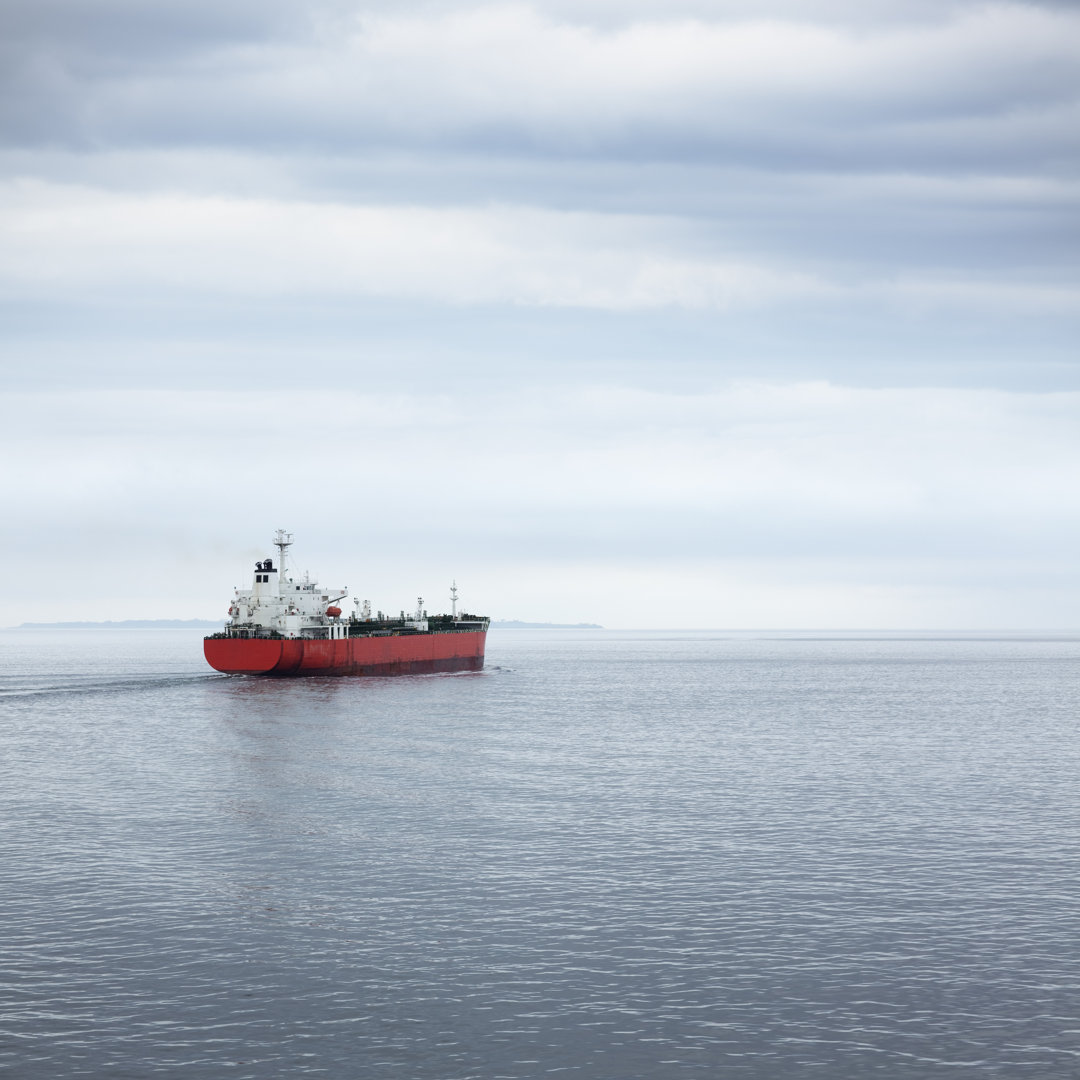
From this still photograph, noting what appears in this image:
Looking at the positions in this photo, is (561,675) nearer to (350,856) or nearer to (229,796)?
(229,796)

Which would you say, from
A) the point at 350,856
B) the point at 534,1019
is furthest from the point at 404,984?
the point at 350,856

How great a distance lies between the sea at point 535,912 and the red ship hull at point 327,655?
49.4 metres

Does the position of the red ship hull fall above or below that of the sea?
above

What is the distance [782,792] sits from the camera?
5088 cm

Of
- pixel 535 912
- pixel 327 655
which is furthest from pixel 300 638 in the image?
pixel 535 912

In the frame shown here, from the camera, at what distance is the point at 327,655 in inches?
4771

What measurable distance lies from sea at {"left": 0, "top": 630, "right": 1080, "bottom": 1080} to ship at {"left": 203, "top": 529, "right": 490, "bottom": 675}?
5032 centimetres

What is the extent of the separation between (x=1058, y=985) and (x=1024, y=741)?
53.5m

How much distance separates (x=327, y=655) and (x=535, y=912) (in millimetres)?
93954

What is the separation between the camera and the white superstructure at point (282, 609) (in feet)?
400

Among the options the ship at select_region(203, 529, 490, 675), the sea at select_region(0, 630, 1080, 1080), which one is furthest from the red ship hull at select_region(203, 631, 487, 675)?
the sea at select_region(0, 630, 1080, 1080)

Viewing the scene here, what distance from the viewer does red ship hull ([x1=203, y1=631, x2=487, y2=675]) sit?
386 ft

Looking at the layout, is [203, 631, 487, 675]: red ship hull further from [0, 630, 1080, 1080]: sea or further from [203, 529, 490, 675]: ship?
[0, 630, 1080, 1080]: sea

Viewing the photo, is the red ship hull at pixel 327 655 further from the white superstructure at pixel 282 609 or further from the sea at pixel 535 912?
the sea at pixel 535 912
